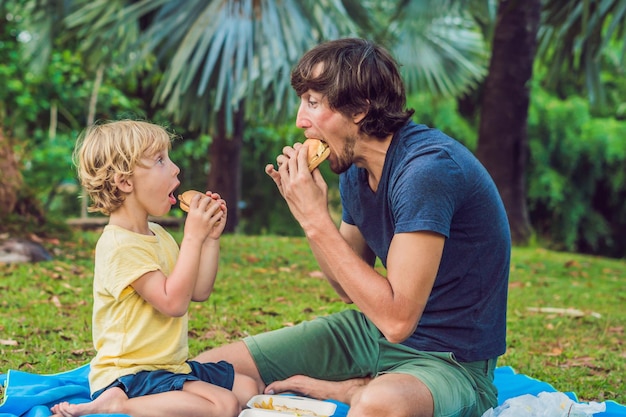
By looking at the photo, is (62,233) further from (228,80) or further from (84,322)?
(84,322)

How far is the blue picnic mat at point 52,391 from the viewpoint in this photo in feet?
9.00

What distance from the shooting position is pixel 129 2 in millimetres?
8133

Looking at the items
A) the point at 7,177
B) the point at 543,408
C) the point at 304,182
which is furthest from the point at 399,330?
the point at 7,177

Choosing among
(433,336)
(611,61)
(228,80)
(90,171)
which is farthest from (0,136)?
(611,61)

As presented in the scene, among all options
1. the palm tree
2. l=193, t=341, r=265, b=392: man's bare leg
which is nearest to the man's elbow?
l=193, t=341, r=265, b=392: man's bare leg

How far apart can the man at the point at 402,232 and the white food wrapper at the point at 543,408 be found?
7cm

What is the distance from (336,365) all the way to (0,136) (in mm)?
4552

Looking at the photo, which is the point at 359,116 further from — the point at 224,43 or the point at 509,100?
the point at 509,100

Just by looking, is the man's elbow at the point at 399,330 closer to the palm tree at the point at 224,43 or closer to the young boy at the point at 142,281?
the young boy at the point at 142,281

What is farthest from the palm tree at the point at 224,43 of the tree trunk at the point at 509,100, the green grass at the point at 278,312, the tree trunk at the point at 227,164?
the tree trunk at the point at 509,100

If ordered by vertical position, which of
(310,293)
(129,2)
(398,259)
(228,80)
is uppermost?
(129,2)

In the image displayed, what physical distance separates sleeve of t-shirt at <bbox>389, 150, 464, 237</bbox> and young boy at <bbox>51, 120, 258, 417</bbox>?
2.14 feet

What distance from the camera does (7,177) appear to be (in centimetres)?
659

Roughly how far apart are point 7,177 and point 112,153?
4.35 m
